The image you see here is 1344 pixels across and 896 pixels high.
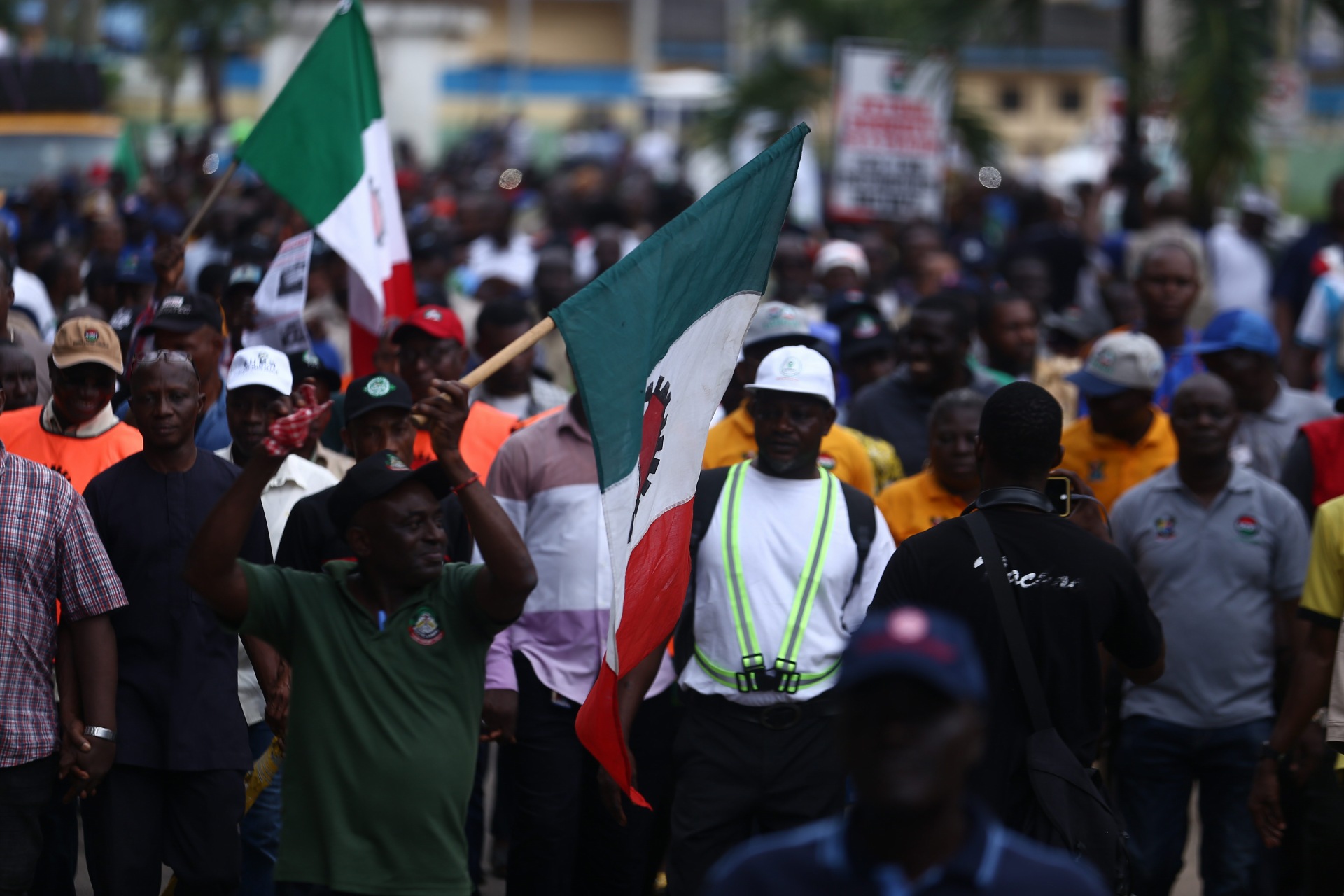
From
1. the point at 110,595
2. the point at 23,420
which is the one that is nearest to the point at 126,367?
the point at 23,420

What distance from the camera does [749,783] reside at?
213 inches

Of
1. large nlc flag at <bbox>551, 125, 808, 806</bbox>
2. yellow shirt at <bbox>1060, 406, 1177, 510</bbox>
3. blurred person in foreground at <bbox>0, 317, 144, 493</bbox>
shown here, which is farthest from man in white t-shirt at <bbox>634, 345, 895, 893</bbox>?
blurred person in foreground at <bbox>0, 317, 144, 493</bbox>

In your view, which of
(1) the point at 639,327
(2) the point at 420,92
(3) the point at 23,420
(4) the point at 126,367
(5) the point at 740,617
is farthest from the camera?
(2) the point at 420,92

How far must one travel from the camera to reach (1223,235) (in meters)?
14.1

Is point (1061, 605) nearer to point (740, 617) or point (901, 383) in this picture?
point (740, 617)

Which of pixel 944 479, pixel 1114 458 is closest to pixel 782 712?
pixel 944 479

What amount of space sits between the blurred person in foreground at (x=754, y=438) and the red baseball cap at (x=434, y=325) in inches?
A: 46.3

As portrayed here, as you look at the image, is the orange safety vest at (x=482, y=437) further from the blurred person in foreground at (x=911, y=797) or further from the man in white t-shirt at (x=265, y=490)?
the blurred person in foreground at (x=911, y=797)

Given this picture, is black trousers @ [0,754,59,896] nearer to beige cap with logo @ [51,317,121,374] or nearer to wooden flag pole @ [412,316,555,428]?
beige cap with logo @ [51,317,121,374]

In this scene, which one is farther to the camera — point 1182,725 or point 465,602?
point 1182,725

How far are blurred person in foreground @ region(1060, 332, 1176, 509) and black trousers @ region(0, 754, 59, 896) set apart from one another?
13.3 ft

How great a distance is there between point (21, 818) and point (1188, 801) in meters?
3.90

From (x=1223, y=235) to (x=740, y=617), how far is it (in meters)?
9.85

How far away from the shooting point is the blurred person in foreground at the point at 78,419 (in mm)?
5980
